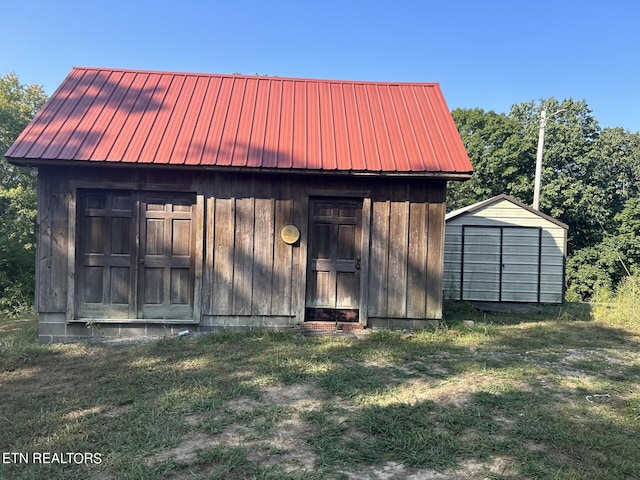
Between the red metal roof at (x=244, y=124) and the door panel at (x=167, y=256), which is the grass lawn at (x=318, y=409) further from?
the red metal roof at (x=244, y=124)

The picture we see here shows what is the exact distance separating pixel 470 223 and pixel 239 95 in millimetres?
7040

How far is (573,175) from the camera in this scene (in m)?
22.0

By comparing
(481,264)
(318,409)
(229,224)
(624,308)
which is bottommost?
(318,409)

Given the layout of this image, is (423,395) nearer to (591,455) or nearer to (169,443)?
(591,455)

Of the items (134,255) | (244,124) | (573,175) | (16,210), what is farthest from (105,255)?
(573,175)

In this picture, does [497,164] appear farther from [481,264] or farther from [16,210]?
[16,210]

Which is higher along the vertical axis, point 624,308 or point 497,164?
point 497,164

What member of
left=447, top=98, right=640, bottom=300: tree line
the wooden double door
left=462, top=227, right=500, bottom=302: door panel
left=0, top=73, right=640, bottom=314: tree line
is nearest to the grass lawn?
the wooden double door

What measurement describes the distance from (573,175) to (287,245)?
21.6 metres

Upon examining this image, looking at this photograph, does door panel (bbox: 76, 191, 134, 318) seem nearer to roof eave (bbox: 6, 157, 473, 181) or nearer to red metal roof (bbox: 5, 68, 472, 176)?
roof eave (bbox: 6, 157, 473, 181)

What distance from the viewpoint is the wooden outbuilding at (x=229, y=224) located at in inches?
229

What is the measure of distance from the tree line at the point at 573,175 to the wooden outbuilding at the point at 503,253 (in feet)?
27.7

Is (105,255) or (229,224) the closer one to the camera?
(105,255)

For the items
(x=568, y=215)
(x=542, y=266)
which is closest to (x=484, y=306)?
(x=542, y=266)
